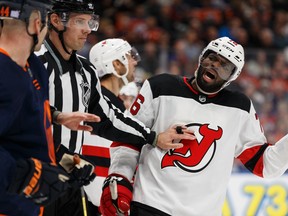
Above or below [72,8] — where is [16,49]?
above

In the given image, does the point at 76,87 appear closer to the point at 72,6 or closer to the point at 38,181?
the point at 72,6

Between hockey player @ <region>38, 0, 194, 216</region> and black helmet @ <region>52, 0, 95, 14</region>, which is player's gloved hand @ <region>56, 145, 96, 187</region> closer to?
hockey player @ <region>38, 0, 194, 216</region>

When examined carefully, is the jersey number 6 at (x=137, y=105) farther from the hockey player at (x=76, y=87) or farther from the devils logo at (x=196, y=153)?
the devils logo at (x=196, y=153)

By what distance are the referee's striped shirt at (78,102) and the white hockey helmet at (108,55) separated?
970 mm

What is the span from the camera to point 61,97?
12.0 feet

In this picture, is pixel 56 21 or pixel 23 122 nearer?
pixel 23 122

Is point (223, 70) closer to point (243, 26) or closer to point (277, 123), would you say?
point (277, 123)

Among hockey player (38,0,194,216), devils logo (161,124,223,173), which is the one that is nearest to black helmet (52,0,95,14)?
hockey player (38,0,194,216)

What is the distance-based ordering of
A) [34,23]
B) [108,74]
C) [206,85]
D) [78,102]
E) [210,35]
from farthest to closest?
[210,35], [108,74], [206,85], [78,102], [34,23]

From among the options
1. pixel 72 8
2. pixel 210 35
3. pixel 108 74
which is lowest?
pixel 210 35

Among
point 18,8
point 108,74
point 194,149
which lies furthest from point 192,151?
point 18,8

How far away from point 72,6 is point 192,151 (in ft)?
3.09

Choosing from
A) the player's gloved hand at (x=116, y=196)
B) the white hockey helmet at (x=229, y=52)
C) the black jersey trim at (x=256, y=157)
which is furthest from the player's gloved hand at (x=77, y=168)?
the black jersey trim at (x=256, y=157)

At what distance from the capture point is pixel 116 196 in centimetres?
377
